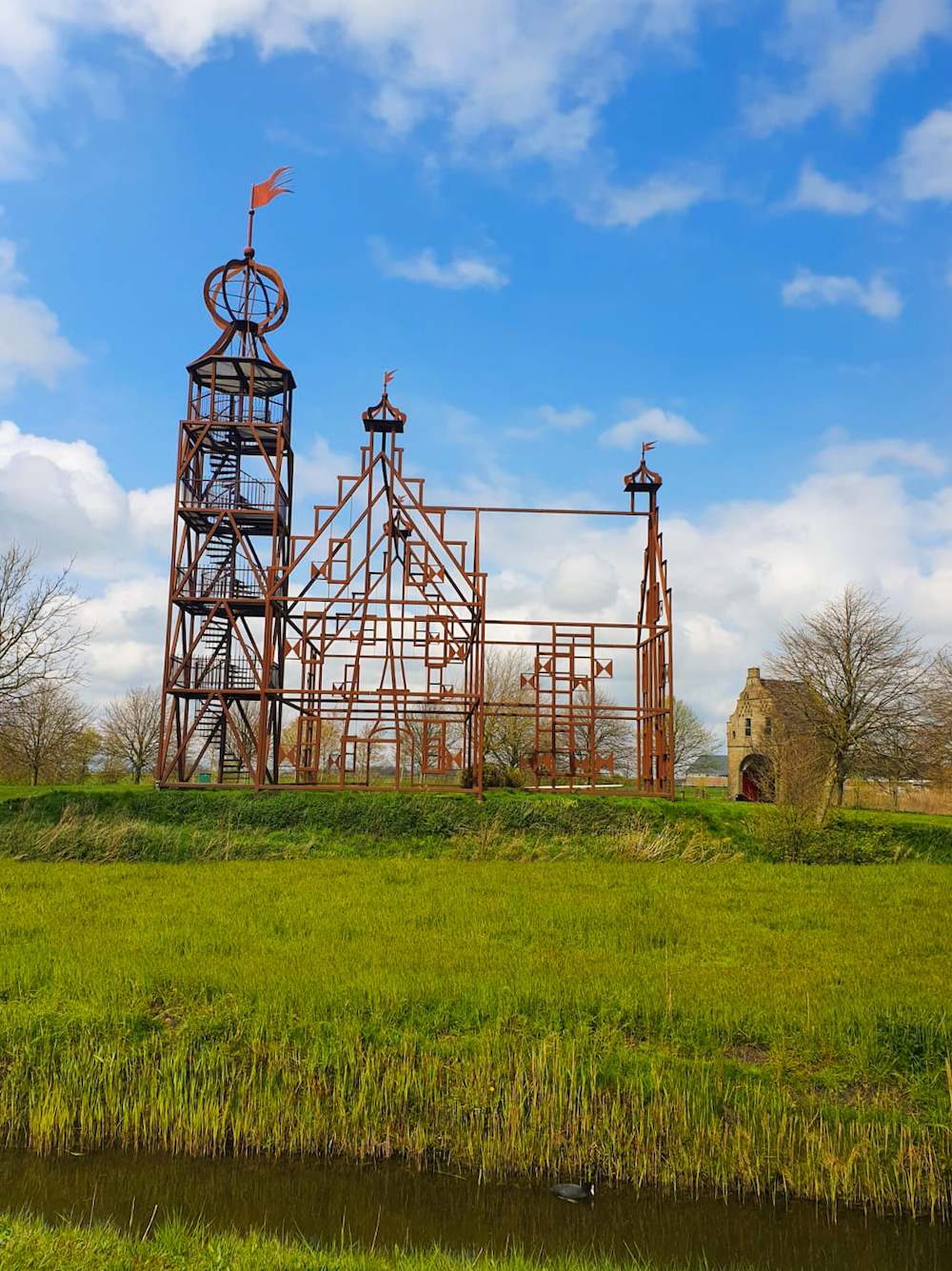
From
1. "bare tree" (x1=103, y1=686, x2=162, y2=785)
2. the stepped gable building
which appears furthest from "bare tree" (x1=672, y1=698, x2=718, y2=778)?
"bare tree" (x1=103, y1=686, x2=162, y2=785)

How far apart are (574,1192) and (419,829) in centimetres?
1590

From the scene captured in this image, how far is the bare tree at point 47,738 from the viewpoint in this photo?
113 ft

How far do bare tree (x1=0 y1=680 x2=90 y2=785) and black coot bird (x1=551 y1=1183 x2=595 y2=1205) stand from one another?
29.4 metres

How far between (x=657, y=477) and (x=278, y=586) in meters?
12.1

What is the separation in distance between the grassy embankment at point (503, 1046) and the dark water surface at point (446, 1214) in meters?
0.25

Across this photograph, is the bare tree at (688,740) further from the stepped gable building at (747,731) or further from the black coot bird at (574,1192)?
the black coot bird at (574,1192)

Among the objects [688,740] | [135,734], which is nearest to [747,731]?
[688,740]

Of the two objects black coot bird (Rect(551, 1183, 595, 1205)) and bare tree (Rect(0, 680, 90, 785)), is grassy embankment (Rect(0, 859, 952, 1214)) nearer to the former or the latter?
black coot bird (Rect(551, 1183, 595, 1205))

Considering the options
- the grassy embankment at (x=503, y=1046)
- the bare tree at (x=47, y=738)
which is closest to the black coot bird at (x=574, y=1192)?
the grassy embankment at (x=503, y=1046)


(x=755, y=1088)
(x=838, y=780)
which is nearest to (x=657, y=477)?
(x=838, y=780)

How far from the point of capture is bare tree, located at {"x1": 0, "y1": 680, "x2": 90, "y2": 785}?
34.6 m

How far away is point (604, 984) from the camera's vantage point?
377 inches

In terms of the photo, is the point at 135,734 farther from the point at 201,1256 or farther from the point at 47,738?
the point at 201,1256

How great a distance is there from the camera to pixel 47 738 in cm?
4284
